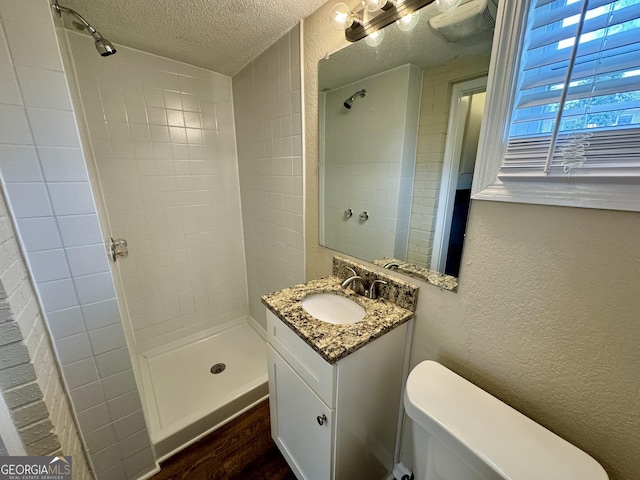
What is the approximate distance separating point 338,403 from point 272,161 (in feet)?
4.53

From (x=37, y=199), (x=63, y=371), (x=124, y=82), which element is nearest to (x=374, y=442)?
(x=63, y=371)

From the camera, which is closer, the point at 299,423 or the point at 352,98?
the point at 299,423

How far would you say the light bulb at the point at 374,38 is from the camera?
0.97 metres

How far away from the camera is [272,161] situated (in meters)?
1.64

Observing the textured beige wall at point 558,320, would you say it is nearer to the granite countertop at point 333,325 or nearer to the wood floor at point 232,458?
the granite countertop at point 333,325

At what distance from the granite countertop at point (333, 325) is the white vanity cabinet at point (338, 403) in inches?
1.8

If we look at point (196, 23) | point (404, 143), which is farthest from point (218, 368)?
point (196, 23)

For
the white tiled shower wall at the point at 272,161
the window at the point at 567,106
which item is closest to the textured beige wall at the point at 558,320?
the window at the point at 567,106

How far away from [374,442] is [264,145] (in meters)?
1.72

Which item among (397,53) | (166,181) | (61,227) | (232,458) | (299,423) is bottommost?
(232,458)

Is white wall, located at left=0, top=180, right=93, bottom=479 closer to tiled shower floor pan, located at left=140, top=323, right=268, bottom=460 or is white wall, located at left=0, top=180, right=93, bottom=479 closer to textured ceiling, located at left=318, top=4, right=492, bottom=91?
tiled shower floor pan, located at left=140, top=323, right=268, bottom=460

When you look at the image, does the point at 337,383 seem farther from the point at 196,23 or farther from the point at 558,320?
the point at 196,23

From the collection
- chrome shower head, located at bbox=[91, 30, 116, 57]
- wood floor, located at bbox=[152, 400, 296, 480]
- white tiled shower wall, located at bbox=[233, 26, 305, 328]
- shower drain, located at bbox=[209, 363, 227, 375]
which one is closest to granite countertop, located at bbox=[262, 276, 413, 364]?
white tiled shower wall, located at bbox=[233, 26, 305, 328]

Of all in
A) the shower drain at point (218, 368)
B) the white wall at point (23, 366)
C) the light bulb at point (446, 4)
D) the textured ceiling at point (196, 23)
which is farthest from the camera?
the shower drain at point (218, 368)
